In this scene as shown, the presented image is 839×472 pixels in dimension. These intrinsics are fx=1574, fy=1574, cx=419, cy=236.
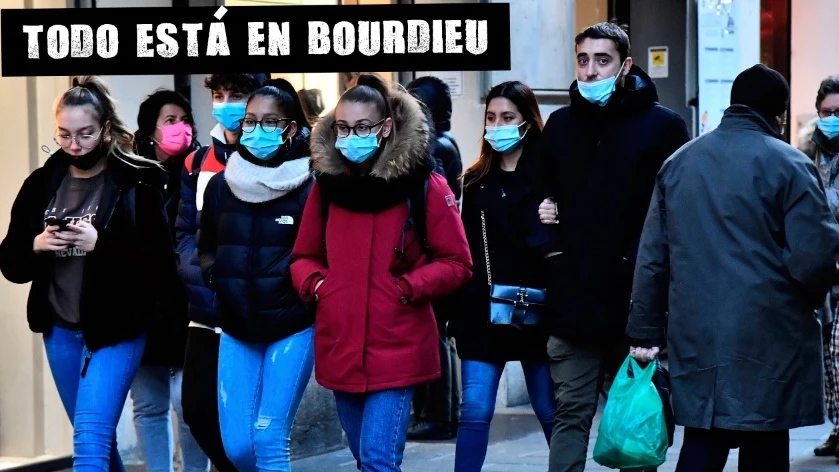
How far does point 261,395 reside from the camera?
20.4ft

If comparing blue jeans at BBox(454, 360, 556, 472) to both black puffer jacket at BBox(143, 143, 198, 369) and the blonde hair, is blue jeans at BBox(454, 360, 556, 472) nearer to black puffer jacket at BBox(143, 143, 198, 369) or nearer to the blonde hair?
black puffer jacket at BBox(143, 143, 198, 369)

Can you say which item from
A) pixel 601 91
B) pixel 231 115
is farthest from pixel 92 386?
pixel 601 91

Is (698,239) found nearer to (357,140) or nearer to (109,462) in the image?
(357,140)

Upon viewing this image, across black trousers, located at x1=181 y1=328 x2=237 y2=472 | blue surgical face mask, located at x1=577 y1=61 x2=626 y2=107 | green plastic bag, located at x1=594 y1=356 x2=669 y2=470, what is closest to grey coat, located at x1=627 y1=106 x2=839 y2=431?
green plastic bag, located at x1=594 y1=356 x2=669 y2=470

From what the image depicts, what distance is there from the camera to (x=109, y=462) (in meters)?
6.46

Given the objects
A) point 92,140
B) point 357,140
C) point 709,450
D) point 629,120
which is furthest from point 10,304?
point 709,450

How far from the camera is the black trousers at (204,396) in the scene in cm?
658

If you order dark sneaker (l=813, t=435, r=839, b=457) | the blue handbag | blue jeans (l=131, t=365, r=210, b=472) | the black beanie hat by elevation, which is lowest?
dark sneaker (l=813, t=435, r=839, b=457)

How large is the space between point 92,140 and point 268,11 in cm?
280

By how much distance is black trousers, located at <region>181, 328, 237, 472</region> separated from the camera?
6582 mm

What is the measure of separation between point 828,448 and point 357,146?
12.2ft

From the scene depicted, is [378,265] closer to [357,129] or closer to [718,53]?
[357,129]

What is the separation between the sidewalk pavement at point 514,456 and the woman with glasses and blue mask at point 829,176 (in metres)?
0.26

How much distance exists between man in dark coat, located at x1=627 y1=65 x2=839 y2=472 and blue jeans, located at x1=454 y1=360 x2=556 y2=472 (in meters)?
1.24
